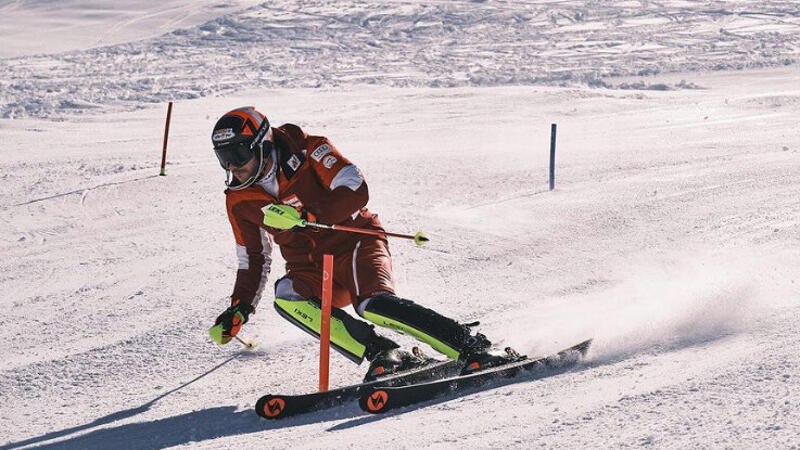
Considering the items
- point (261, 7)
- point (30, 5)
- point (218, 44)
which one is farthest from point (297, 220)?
point (30, 5)

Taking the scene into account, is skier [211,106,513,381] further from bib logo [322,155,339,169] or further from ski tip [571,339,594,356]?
ski tip [571,339,594,356]

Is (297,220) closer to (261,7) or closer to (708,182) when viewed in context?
(708,182)

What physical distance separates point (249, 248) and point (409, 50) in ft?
66.6

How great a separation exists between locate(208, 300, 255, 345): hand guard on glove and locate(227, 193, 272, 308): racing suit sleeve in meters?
0.10

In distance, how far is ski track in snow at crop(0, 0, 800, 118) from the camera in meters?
21.0

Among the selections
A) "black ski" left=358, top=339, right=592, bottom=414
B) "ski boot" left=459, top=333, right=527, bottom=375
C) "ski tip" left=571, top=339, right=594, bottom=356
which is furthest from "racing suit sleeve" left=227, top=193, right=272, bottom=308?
"ski tip" left=571, top=339, right=594, bottom=356

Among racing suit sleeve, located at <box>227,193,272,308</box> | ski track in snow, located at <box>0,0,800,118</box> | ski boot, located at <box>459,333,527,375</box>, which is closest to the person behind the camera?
ski boot, located at <box>459,333,527,375</box>

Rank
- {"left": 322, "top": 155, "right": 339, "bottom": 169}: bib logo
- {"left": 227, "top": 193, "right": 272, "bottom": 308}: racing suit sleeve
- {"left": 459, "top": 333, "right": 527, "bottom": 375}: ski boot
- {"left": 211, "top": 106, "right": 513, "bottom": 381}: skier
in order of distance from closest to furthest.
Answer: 1. {"left": 459, "top": 333, "right": 527, "bottom": 375}: ski boot
2. {"left": 211, "top": 106, "right": 513, "bottom": 381}: skier
3. {"left": 322, "top": 155, "right": 339, "bottom": 169}: bib logo
4. {"left": 227, "top": 193, "right": 272, "bottom": 308}: racing suit sleeve

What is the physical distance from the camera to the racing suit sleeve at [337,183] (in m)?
5.32

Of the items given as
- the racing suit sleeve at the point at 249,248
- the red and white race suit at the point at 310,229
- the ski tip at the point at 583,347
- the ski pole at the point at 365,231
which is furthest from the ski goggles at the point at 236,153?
the ski tip at the point at 583,347

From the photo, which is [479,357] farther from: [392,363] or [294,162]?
[294,162]

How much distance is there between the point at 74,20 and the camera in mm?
31078

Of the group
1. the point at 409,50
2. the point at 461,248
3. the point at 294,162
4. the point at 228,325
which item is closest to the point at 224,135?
the point at 294,162

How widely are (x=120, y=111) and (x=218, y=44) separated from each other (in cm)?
853
